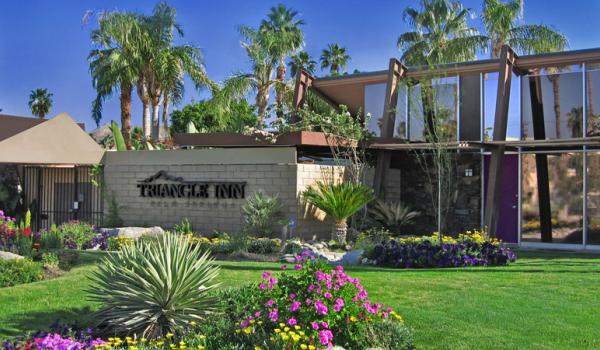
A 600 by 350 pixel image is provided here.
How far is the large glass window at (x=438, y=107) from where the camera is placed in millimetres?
14609

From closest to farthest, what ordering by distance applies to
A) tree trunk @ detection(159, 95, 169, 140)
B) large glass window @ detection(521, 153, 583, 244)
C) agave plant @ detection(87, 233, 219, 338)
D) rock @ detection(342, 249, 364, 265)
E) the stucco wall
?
agave plant @ detection(87, 233, 219, 338) → rock @ detection(342, 249, 364, 265) → the stucco wall → large glass window @ detection(521, 153, 583, 244) → tree trunk @ detection(159, 95, 169, 140)

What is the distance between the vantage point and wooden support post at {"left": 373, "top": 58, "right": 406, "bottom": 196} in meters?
19.2

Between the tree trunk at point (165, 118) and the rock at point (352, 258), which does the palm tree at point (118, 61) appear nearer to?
the tree trunk at point (165, 118)

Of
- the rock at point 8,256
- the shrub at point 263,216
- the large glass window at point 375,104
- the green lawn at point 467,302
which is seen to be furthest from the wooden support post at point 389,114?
the rock at point 8,256

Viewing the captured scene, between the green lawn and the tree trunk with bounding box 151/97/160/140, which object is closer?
the green lawn

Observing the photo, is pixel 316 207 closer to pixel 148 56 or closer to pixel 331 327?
pixel 331 327

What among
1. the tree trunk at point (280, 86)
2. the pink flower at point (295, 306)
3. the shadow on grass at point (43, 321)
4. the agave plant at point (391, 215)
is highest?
the tree trunk at point (280, 86)

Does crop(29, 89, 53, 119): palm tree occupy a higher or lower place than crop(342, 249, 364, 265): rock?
higher

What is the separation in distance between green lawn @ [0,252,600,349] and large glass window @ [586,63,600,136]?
260 inches

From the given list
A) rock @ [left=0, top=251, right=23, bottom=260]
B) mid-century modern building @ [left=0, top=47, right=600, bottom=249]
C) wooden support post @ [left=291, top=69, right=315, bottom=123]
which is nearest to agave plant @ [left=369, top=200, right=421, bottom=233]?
mid-century modern building @ [left=0, top=47, right=600, bottom=249]

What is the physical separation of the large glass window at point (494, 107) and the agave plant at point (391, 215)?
10.6 ft

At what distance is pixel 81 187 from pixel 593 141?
14802 millimetres

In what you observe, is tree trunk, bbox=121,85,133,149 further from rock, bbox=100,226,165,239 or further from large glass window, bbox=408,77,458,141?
large glass window, bbox=408,77,458,141

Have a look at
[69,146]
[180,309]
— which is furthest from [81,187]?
[180,309]
